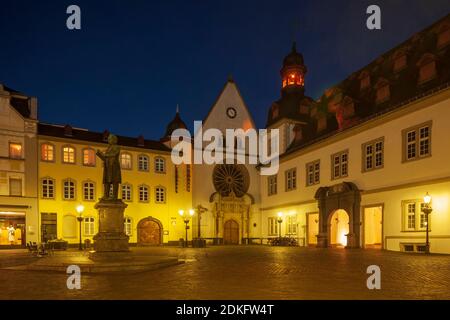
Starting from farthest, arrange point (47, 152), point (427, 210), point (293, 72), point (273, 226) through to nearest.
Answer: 1. point (293, 72)
2. point (273, 226)
3. point (47, 152)
4. point (427, 210)

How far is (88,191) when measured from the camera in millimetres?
40438

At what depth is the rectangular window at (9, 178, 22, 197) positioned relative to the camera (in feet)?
119

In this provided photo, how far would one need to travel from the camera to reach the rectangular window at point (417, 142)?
80.9ft

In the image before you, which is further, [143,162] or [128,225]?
[143,162]

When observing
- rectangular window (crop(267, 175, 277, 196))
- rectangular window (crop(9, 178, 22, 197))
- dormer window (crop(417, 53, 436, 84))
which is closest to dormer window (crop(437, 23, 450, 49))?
dormer window (crop(417, 53, 436, 84))

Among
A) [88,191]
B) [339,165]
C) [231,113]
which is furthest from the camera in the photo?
[231,113]

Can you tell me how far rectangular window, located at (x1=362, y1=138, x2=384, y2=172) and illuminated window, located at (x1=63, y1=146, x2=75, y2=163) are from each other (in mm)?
25614

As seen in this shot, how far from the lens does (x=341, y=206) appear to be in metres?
31.9

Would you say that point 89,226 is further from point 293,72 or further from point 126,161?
point 293,72

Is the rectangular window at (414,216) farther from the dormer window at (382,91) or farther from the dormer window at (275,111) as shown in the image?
the dormer window at (275,111)

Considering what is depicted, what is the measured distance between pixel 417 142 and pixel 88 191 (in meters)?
28.6

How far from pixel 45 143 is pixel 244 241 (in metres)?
22.2

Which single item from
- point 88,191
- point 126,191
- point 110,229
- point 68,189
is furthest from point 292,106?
point 110,229
